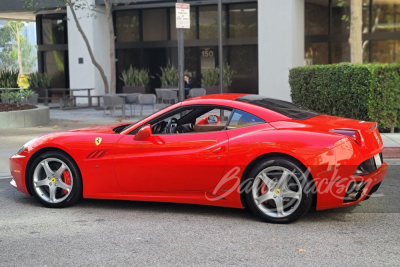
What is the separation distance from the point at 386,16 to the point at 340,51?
2.28 metres

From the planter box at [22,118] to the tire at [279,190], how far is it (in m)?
11.8

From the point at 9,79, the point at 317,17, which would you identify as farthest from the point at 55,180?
the point at 317,17

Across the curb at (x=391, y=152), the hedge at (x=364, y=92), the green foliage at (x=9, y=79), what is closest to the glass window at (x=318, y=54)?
the hedge at (x=364, y=92)

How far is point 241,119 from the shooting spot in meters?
6.62

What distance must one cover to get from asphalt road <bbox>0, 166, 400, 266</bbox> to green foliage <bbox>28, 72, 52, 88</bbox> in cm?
2163

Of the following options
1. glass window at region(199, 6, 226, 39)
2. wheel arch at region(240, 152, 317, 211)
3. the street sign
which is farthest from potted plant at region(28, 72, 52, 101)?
wheel arch at region(240, 152, 317, 211)

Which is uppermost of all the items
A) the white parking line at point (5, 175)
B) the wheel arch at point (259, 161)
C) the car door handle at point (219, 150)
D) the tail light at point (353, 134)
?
the tail light at point (353, 134)

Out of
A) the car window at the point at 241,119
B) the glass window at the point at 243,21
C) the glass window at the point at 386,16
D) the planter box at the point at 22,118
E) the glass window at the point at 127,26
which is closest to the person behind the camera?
the car window at the point at 241,119

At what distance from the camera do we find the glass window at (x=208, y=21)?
27.4 m

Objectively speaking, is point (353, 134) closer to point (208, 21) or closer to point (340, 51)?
point (340, 51)

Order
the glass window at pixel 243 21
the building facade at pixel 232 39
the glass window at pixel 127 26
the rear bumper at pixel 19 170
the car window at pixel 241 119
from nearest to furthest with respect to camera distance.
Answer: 1. the car window at pixel 241 119
2. the rear bumper at pixel 19 170
3. the building facade at pixel 232 39
4. the glass window at pixel 243 21
5. the glass window at pixel 127 26

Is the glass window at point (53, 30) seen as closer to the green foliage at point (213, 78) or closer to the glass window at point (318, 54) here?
the green foliage at point (213, 78)

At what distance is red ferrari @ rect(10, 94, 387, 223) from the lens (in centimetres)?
616

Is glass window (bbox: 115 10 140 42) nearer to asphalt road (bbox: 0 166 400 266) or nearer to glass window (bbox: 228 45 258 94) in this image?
glass window (bbox: 228 45 258 94)
